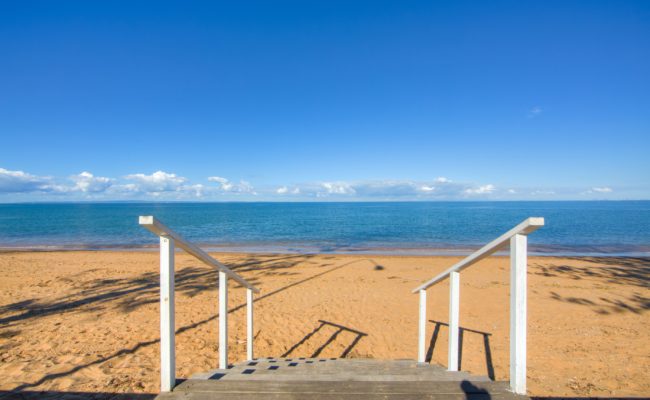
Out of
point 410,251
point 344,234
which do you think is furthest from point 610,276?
point 344,234

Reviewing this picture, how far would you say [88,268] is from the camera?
1304 centimetres

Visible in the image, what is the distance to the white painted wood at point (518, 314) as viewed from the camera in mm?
2086

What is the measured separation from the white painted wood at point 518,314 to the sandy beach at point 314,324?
109 inches

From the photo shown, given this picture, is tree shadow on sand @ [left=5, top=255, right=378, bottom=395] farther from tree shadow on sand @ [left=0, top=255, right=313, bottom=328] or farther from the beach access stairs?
the beach access stairs

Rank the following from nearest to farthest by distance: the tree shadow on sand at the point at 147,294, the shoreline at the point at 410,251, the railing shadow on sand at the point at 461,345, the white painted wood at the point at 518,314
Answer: the white painted wood at the point at 518,314 < the tree shadow on sand at the point at 147,294 < the railing shadow on sand at the point at 461,345 < the shoreline at the point at 410,251

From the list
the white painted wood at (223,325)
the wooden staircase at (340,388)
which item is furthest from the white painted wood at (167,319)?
the white painted wood at (223,325)

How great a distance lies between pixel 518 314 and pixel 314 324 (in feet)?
18.3

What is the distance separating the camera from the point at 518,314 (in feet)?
6.95

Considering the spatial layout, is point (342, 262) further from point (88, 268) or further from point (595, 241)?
point (595, 241)

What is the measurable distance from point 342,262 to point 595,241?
25025mm

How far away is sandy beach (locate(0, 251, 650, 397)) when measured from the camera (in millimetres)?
4609

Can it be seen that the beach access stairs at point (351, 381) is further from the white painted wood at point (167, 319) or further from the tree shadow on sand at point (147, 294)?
the tree shadow on sand at point (147, 294)

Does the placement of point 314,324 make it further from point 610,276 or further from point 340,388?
point 610,276

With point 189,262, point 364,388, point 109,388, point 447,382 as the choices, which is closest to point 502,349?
point 447,382
